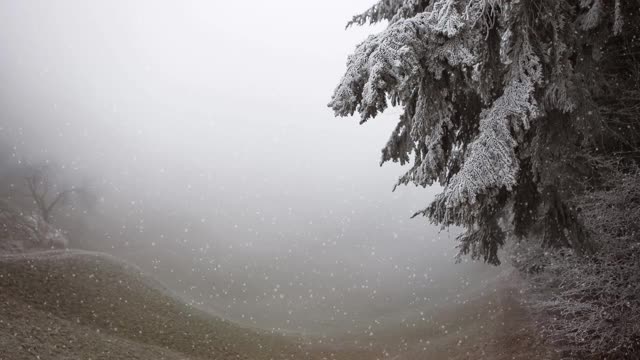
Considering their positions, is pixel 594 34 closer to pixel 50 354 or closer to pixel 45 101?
pixel 50 354

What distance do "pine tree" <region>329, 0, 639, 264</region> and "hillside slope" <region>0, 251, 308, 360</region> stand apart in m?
11.4

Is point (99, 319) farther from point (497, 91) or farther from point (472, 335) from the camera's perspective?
point (497, 91)

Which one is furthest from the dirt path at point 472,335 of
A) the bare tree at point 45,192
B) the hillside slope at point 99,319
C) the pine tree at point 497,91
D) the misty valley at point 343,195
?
the bare tree at point 45,192

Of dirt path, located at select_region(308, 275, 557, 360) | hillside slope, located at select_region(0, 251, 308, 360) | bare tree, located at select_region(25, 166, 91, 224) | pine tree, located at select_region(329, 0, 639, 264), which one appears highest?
bare tree, located at select_region(25, 166, 91, 224)

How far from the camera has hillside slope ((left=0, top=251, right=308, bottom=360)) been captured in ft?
40.4

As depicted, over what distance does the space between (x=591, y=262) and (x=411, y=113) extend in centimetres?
571

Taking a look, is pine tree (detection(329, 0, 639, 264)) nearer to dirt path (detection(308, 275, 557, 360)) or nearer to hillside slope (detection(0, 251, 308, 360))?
dirt path (detection(308, 275, 557, 360))

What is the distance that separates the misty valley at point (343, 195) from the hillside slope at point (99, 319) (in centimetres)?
9

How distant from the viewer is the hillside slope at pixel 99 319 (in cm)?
1232

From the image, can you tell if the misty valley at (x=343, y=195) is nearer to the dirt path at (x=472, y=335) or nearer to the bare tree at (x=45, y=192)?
the dirt path at (x=472, y=335)

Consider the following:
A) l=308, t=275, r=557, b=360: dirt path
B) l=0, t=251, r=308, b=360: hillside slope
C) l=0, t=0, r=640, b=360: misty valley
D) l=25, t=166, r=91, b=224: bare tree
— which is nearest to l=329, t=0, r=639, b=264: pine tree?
l=0, t=0, r=640, b=360: misty valley

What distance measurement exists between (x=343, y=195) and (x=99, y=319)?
31104mm

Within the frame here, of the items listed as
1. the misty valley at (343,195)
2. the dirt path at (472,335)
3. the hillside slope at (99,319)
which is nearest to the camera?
the misty valley at (343,195)

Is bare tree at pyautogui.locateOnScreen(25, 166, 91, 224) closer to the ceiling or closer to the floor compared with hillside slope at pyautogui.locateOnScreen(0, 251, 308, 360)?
closer to the ceiling
